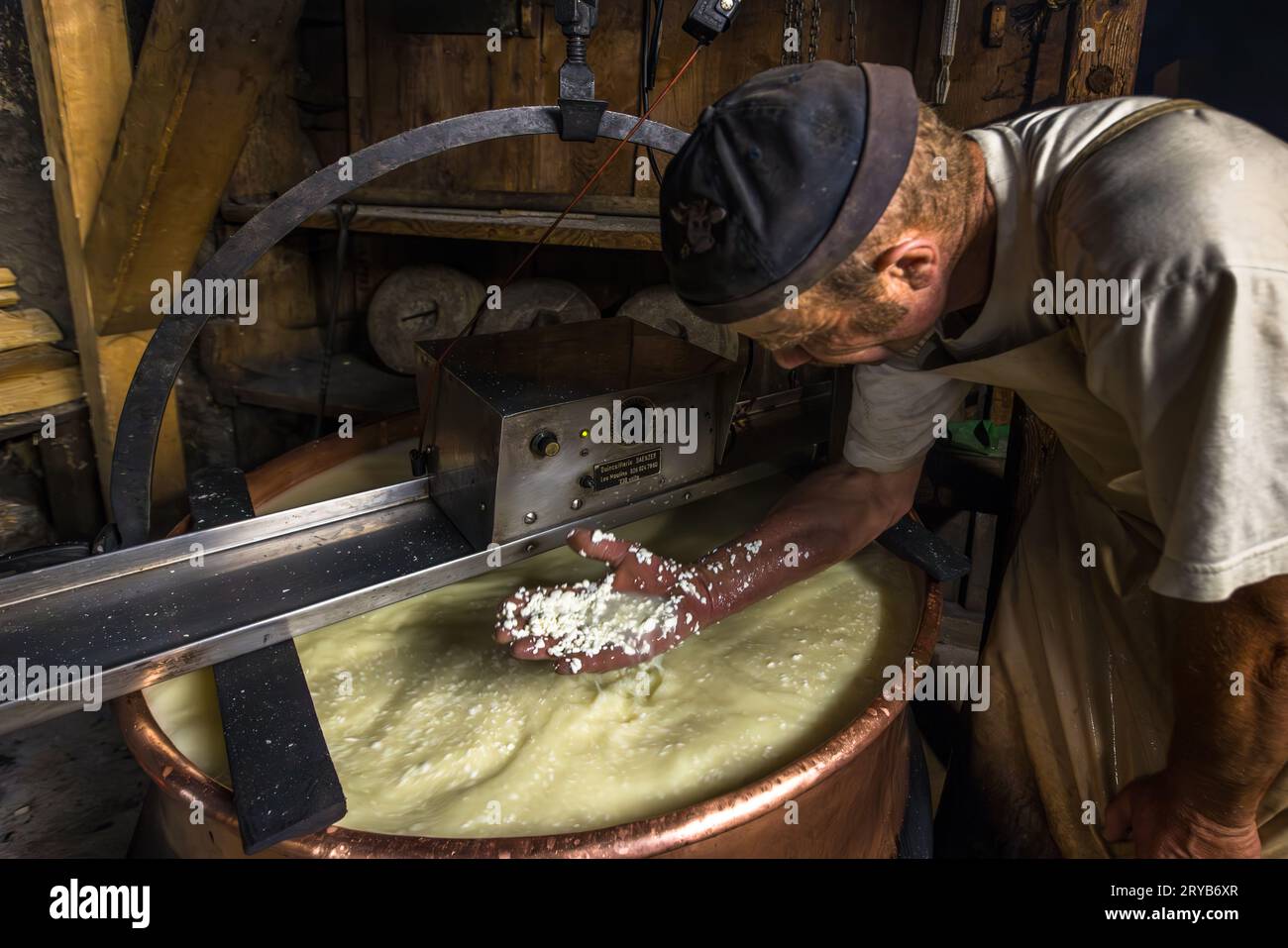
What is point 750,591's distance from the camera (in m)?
1.35

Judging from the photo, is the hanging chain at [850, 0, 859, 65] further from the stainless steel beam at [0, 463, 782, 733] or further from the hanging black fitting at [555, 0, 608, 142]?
the stainless steel beam at [0, 463, 782, 733]

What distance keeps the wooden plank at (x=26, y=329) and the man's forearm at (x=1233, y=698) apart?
2.75 meters

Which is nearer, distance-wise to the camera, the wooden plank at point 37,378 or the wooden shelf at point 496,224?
the wooden plank at point 37,378

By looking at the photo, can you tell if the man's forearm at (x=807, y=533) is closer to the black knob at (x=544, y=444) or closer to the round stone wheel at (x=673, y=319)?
the black knob at (x=544, y=444)

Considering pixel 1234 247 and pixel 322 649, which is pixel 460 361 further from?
pixel 1234 247

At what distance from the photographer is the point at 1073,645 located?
147 centimetres

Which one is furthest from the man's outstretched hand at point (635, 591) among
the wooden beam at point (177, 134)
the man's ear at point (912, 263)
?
the wooden beam at point (177, 134)

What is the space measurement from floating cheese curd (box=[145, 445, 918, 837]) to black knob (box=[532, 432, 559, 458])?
0.34m

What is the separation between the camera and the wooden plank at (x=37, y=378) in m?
2.23

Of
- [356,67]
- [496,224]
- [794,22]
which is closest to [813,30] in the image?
[794,22]

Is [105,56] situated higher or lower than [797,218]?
higher

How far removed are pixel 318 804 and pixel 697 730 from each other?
1.72 ft

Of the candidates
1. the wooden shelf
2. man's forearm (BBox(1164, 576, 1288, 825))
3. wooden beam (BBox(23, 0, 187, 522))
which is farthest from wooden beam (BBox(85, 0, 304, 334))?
man's forearm (BBox(1164, 576, 1288, 825))

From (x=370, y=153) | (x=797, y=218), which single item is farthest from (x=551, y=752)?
(x=370, y=153)
